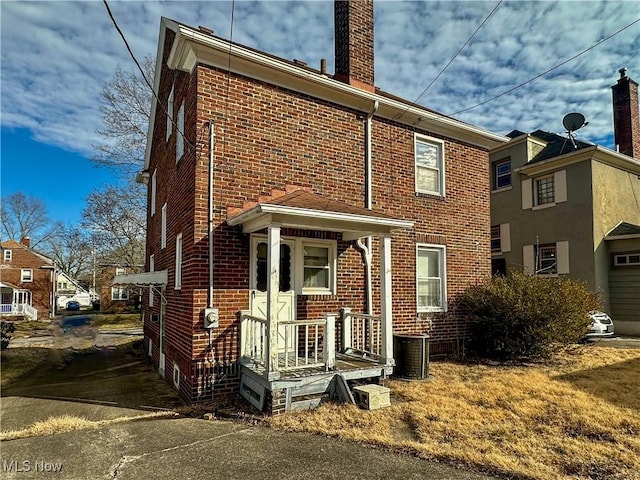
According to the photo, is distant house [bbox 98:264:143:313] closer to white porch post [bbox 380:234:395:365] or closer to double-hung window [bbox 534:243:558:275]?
double-hung window [bbox 534:243:558:275]

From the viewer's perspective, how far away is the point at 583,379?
24.6 feet

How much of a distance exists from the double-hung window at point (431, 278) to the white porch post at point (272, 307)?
4487 millimetres

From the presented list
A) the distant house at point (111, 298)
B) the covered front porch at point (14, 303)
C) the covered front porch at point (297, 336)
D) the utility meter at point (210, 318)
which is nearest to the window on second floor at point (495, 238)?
the covered front porch at point (297, 336)

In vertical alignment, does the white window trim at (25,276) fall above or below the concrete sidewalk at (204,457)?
above

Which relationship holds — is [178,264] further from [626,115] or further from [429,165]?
[626,115]

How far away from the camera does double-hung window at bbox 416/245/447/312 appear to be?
9359 millimetres

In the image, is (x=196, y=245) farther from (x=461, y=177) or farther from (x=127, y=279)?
(x=461, y=177)

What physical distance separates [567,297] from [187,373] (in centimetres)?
827

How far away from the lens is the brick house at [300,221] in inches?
253

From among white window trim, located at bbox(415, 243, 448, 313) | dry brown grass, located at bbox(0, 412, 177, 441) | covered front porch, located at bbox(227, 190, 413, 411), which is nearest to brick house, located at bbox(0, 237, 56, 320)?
dry brown grass, located at bbox(0, 412, 177, 441)

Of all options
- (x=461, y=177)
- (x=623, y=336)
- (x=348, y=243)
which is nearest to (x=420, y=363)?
(x=348, y=243)

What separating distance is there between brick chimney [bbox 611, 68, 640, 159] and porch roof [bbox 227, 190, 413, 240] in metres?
16.3

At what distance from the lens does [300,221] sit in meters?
6.19

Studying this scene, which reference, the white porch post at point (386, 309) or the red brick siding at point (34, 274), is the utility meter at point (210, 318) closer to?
the white porch post at point (386, 309)
